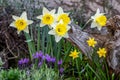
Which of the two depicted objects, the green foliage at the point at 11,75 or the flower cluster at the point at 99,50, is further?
the flower cluster at the point at 99,50

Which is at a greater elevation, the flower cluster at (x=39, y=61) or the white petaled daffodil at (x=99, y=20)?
the white petaled daffodil at (x=99, y=20)

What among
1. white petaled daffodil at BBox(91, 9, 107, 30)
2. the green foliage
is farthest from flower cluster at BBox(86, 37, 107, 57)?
the green foliage

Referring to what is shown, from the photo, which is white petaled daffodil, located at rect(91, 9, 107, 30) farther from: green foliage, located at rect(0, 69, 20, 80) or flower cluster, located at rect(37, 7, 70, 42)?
green foliage, located at rect(0, 69, 20, 80)

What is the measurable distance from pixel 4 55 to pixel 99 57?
986mm

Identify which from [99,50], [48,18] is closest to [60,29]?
[48,18]

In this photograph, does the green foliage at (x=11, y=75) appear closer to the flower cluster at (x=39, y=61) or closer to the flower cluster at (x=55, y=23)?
the flower cluster at (x=39, y=61)

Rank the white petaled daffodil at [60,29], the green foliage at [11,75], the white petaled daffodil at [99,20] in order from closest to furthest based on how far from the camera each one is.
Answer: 1. the green foliage at [11,75]
2. the white petaled daffodil at [60,29]
3. the white petaled daffodil at [99,20]

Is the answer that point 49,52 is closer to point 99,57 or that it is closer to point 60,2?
point 99,57

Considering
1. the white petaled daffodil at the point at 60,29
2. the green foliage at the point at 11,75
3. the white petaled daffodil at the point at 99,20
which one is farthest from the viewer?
the white petaled daffodil at the point at 99,20

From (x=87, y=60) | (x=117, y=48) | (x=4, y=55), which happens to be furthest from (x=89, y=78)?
(x=4, y=55)

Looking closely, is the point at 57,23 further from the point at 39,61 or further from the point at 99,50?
the point at 99,50

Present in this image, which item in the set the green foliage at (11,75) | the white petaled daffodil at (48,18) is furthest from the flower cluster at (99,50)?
the green foliage at (11,75)

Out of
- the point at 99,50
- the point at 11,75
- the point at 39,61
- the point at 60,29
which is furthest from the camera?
the point at 99,50

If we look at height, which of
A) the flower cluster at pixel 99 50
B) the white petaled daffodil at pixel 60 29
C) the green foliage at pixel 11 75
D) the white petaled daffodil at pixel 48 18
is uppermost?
the white petaled daffodil at pixel 48 18
